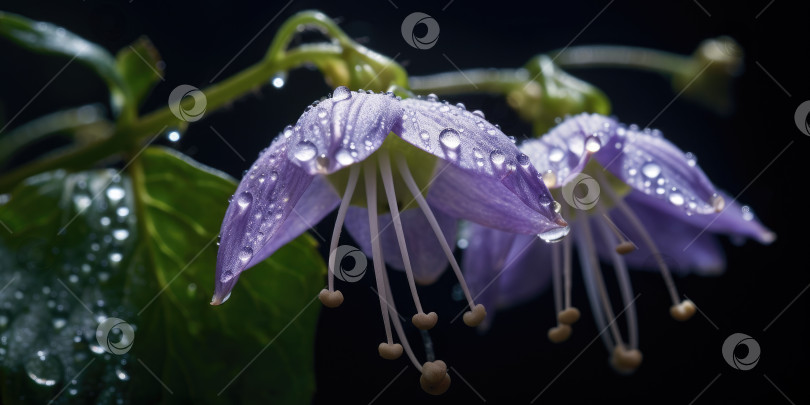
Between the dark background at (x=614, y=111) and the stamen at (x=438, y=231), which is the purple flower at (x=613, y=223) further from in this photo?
the dark background at (x=614, y=111)

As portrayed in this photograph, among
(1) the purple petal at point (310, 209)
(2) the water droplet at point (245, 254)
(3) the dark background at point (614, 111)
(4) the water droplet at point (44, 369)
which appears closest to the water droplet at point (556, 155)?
(1) the purple petal at point (310, 209)

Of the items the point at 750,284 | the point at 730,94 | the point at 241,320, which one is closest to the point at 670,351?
the point at 750,284

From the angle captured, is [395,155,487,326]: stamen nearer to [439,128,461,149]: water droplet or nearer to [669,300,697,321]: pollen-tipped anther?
[439,128,461,149]: water droplet

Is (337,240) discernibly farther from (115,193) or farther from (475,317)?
(115,193)

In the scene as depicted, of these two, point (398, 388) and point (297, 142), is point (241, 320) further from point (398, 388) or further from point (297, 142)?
point (398, 388)

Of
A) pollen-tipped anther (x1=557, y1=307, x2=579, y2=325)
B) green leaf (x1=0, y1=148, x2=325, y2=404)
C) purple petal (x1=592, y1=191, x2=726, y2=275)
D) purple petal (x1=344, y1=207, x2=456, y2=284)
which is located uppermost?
purple petal (x1=592, y1=191, x2=726, y2=275)

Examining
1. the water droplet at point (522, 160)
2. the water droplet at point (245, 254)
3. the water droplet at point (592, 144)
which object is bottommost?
the water droplet at point (245, 254)

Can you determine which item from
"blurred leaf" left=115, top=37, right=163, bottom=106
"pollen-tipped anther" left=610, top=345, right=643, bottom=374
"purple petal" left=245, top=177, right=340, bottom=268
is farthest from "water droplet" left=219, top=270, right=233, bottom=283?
"pollen-tipped anther" left=610, top=345, right=643, bottom=374
